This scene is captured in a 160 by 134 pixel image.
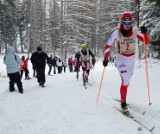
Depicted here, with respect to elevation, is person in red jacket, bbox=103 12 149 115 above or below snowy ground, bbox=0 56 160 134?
above

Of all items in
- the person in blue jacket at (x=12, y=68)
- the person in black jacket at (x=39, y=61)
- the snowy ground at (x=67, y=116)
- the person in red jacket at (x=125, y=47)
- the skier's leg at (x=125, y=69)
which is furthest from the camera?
the person in black jacket at (x=39, y=61)

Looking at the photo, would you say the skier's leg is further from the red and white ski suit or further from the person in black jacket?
the person in black jacket

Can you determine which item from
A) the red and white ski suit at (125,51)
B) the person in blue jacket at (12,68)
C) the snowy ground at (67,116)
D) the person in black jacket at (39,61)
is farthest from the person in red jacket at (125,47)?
the person in black jacket at (39,61)

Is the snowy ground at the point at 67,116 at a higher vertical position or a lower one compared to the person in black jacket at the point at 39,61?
lower

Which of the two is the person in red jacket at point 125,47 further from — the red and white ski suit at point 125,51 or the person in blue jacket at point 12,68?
the person in blue jacket at point 12,68

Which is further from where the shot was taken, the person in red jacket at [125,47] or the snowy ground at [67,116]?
the person in red jacket at [125,47]

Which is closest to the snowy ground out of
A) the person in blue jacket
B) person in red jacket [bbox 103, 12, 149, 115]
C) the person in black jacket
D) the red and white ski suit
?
person in red jacket [bbox 103, 12, 149, 115]

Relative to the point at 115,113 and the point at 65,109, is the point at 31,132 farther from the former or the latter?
the point at 115,113

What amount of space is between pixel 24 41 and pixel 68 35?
87.4 ft

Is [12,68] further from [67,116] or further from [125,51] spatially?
[125,51]

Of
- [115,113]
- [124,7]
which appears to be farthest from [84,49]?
[124,7]

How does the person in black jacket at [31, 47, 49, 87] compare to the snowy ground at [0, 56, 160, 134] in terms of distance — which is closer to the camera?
the snowy ground at [0, 56, 160, 134]

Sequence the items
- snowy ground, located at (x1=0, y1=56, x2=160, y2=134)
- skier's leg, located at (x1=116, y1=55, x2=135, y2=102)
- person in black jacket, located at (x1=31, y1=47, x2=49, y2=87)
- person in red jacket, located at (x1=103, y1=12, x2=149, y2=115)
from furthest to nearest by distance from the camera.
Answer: person in black jacket, located at (x1=31, y1=47, x2=49, y2=87) → skier's leg, located at (x1=116, y1=55, x2=135, y2=102) → person in red jacket, located at (x1=103, y1=12, x2=149, y2=115) → snowy ground, located at (x1=0, y1=56, x2=160, y2=134)

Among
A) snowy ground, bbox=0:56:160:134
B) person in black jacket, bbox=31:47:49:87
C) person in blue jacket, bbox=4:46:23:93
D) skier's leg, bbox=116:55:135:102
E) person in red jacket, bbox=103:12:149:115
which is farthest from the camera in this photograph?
person in black jacket, bbox=31:47:49:87
